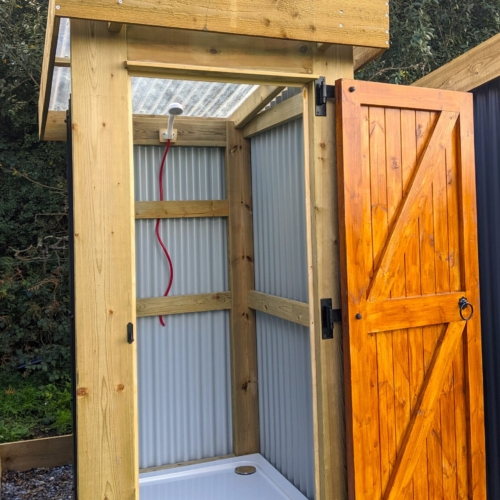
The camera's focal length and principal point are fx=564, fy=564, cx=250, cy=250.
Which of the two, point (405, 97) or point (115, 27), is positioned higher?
point (115, 27)

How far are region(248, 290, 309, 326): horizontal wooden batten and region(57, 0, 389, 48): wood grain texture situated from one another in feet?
4.47

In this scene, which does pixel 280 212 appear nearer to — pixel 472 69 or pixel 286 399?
pixel 286 399

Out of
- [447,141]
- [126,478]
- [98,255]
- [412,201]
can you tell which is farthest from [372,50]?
[126,478]

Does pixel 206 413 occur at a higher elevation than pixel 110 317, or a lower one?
lower

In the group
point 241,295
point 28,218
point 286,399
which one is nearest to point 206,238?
point 241,295

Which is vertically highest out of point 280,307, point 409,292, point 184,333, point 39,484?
point 409,292

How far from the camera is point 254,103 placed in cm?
347

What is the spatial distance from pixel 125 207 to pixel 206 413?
2.10m

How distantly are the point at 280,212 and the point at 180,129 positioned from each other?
38.4 inches

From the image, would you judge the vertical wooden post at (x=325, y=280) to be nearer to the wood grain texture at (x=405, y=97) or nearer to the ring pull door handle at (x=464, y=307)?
the wood grain texture at (x=405, y=97)

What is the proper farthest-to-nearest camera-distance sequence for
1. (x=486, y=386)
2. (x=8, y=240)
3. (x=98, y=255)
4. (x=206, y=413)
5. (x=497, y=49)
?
(x=8, y=240) < (x=206, y=413) < (x=486, y=386) < (x=497, y=49) < (x=98, y=255)

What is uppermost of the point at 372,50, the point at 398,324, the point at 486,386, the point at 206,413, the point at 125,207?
the point at 372,50

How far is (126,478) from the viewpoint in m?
2.23

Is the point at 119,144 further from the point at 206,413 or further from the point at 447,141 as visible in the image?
the point at 206,413
